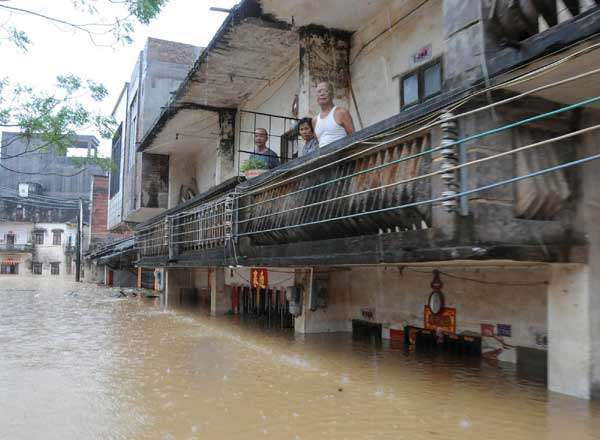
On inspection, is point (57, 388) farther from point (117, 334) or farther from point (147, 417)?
point (117, 334)

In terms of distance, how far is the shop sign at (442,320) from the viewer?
7.14 metres

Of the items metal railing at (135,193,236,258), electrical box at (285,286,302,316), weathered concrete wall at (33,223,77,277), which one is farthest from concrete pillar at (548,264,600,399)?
weathered concrete wall at (33,223,77,277)

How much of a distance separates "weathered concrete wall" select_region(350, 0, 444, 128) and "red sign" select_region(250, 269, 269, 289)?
392 centimetres

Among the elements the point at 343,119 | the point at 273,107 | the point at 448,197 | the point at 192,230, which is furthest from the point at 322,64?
the point at 448,197

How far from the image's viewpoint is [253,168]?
9.25 m

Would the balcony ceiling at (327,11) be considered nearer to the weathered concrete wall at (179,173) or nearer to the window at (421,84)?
the window at (421,84)

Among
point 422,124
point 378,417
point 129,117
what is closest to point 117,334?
point 378,417

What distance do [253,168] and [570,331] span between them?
596 centimetres

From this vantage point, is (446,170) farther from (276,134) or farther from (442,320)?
(276,134)

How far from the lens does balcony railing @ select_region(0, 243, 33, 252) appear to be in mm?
55625

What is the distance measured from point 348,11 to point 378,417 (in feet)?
23.6

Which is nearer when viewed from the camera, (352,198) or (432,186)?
(432,186)

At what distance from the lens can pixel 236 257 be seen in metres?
8.66

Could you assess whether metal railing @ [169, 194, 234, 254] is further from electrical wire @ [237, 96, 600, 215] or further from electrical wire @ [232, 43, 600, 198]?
electrical wire @ [232, 43, 600, 198]
